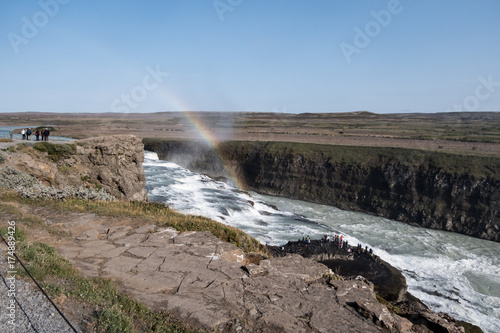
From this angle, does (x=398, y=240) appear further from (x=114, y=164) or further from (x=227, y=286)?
(x=227, y=286)

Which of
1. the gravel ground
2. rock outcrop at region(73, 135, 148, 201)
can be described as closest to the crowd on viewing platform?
rock outcrop at region(73, 135, 148, 201)

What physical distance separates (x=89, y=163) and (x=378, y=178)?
3358 centimetres

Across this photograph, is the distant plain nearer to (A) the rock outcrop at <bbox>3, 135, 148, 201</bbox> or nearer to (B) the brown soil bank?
(B) the brown soil bank

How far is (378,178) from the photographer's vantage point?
3950 centimetres

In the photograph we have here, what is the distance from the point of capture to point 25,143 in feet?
53.0

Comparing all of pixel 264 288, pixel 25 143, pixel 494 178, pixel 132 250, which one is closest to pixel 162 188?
pixel 25 143

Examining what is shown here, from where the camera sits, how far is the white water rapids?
16953mm

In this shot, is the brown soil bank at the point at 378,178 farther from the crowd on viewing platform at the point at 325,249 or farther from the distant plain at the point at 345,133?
the crowd on viewing platform at the point at 325,249

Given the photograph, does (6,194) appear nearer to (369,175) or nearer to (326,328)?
(326,328)

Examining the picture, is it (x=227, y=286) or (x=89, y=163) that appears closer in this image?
(x=227, y=286)

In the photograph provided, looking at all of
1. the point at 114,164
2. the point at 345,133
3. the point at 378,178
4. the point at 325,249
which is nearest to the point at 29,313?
the point at 114,164

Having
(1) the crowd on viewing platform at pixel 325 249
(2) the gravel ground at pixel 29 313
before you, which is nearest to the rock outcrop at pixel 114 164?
(1) the crowd on viewing platform at pixel 325 249

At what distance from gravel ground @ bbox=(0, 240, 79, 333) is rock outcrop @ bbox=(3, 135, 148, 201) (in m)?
11.4

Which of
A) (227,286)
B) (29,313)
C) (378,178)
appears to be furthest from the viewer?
(378,178)
